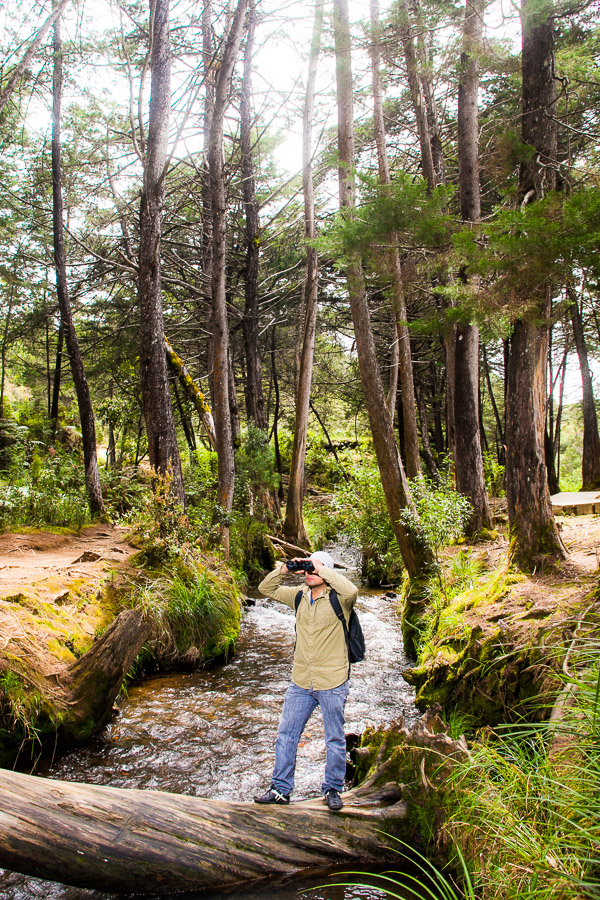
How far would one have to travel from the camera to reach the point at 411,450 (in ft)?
43.8

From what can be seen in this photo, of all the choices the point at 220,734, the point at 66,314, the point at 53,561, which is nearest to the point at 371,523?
the point at 53,561

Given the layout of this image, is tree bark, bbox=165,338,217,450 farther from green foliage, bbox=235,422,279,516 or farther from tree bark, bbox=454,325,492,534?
tree bark, bbox=454,325,492,534

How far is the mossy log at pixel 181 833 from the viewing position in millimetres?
2982

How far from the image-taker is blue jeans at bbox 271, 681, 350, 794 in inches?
148

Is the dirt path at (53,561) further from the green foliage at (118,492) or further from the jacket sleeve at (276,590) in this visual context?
the green foliage at (118,492)

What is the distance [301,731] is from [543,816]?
1672mm

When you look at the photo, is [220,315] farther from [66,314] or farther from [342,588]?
[342,588]

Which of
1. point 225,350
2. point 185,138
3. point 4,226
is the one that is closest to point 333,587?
point 225,350

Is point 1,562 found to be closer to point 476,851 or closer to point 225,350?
point 225,350

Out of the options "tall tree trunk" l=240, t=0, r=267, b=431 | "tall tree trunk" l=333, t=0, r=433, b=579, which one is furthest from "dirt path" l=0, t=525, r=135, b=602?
"tall tree trunk" l=240, t=0, r=267, b=431

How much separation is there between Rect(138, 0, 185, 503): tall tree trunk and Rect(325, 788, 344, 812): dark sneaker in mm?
6452

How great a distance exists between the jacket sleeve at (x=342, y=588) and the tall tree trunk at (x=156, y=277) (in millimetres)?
5838

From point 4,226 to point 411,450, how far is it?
1398cm

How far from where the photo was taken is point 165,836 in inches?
127
